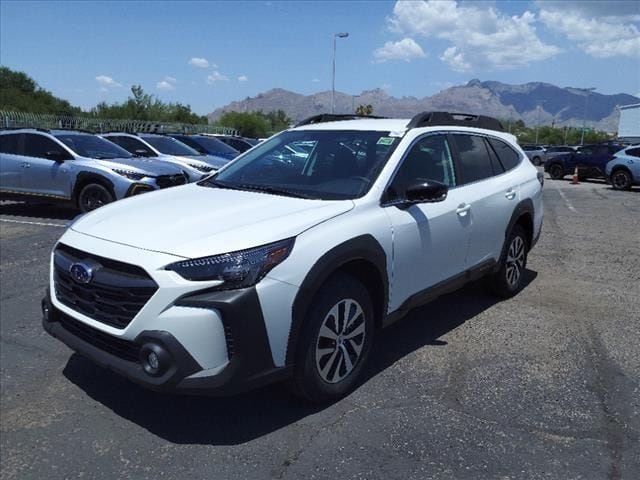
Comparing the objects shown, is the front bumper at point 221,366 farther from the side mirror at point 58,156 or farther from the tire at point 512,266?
the side mirror at point 58,156

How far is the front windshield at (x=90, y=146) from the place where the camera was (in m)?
10.7

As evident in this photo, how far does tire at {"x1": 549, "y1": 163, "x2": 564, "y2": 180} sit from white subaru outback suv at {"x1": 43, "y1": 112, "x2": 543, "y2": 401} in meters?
23.0

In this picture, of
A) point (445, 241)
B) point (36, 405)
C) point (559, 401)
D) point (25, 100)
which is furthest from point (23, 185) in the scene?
point (25, 100)

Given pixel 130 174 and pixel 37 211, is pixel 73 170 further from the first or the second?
pixel 37 211

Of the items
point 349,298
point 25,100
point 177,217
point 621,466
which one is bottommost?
point 621,466

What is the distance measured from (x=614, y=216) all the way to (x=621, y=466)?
36.1 feet

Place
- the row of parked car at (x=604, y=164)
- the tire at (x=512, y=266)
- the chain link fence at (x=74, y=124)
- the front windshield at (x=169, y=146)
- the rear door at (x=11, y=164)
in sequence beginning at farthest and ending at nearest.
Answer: the chain link fence at (x=74, y=124), the row of parked car at (x=604, y=164), the front windshield at (x=169, y=146), the rear door at (x=11, y=164), the tire at (x=512, y=266)

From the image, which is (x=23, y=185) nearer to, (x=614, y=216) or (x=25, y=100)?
(x=614, y=216)

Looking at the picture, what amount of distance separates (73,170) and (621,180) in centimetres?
1801

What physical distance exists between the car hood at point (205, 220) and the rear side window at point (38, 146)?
25.0 ft

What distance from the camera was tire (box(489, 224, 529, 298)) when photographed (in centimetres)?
546

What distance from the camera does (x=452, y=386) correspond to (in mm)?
3807

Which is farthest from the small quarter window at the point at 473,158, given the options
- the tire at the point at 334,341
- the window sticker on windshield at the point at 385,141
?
the tire at the point at 334,341

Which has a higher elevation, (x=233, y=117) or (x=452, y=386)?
(x=233, y=117)
